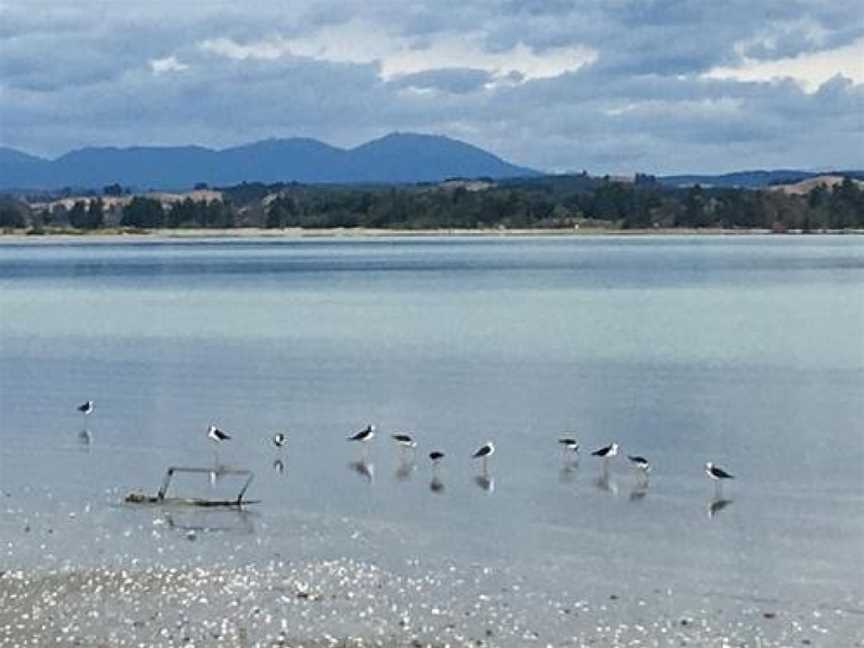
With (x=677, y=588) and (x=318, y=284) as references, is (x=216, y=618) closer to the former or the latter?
(x=677, y=588)

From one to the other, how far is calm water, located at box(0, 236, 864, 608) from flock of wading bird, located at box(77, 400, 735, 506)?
16cm

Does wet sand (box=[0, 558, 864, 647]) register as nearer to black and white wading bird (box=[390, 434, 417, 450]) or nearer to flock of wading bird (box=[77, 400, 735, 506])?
flock of wading bird (box=[77, 400, 735, 506])

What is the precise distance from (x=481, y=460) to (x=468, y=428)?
3.73 metres

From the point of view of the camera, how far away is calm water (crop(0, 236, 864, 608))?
19109 millimetres

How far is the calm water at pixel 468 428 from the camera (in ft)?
62.7

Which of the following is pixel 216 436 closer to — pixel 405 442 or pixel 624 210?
pixel 405 442

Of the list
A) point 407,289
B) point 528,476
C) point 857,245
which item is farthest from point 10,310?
point 857,245

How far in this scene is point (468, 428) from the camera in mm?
28641

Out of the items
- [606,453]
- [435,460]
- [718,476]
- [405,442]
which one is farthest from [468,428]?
[718,476]

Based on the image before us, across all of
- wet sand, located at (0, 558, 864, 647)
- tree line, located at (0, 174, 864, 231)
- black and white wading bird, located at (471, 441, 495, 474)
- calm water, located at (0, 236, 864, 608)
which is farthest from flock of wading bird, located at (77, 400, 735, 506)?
tree line, located at (0, 174, 864, 231)

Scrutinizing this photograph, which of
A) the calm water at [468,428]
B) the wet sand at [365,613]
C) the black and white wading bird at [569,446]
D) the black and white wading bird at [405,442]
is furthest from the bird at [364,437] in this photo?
the wet sand at [365,613]

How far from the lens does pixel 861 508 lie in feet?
70.2

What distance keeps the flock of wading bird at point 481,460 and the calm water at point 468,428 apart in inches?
6.5

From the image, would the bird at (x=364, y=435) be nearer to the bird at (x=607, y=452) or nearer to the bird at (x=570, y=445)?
the bird at (x=570, y=445)
